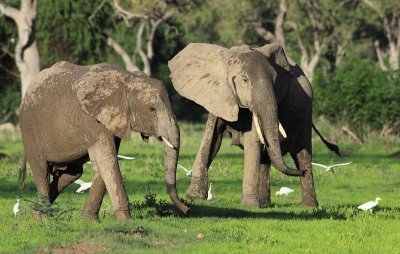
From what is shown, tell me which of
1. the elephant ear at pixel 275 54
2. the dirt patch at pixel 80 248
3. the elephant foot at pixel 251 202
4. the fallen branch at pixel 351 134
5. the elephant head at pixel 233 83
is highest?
the elephant ear at pixel 275 54

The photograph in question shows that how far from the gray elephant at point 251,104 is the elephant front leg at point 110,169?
219 cm

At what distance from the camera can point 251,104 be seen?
52.5 ft

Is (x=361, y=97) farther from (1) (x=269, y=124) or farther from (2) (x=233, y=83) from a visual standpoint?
(1) (x=269, y=124)

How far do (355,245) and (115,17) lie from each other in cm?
4050

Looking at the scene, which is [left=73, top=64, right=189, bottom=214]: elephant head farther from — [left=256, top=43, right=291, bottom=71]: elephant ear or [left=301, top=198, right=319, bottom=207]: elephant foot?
[left=301, top=198, right=319, bottom=207]: elephant foot

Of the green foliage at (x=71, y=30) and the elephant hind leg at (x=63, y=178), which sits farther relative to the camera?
the green foliage at (x=71, y=30)

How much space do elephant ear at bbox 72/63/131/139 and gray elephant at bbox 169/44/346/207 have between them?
2273mm

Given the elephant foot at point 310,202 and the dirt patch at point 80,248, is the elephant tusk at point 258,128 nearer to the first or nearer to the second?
the elephant foot at point 310,202

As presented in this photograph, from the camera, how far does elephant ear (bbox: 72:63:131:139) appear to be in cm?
1384

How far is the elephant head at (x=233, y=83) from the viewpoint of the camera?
15.7 metres

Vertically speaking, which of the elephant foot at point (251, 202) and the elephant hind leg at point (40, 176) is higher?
the elephant hind leg at point (40, 176)

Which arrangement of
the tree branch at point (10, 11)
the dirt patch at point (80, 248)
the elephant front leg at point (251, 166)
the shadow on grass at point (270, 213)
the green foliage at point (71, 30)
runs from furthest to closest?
the green foliage at point (71, 30) → the tree branch at point (10, 11) → the elephant front leg at point (251, 166) → the shadow on grass at point (270, 213) → the dirt patch at point (80, 248)

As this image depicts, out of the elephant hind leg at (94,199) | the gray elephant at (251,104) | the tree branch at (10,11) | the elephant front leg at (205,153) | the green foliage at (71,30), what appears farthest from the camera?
the green foliage at (71,30)

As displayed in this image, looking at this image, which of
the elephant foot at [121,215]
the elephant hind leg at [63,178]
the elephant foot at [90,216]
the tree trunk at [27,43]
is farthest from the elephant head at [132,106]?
the tree trunk at [27,43]
